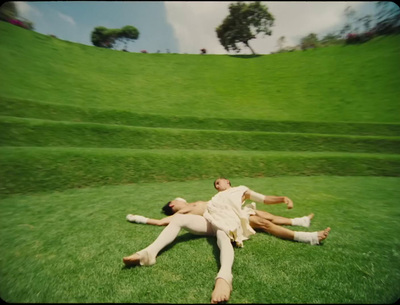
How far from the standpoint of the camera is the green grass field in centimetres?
273

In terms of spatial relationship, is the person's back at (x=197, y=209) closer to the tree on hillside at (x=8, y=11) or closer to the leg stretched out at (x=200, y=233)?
the leg stretched out at (x=200, y=233)

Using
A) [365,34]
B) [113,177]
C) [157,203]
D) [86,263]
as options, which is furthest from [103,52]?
[365,34]

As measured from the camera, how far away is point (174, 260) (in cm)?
312

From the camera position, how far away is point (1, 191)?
5930 millimetres

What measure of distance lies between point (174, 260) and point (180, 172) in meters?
5.70

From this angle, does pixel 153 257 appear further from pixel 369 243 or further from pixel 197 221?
pixel 369 243

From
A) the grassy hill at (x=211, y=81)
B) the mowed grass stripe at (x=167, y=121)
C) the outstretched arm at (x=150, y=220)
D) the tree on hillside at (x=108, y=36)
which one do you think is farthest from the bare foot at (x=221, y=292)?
the tree on hillside at (x=108, y=36)

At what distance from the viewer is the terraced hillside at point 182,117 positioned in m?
7.96

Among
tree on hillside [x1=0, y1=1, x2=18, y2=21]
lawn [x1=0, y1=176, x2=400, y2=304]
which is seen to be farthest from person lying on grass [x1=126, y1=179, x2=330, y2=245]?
tree on hillside [x1=0, y1=1, x2=18, y2=21]

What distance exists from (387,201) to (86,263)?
779 centimetres

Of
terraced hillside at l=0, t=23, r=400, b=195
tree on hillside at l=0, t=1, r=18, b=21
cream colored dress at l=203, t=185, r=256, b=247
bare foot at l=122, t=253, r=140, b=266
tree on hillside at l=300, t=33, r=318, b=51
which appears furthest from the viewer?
tree on hillside at l=300, t=33, r=318, b=51

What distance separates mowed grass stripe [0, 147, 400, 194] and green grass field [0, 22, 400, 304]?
0.04 meters

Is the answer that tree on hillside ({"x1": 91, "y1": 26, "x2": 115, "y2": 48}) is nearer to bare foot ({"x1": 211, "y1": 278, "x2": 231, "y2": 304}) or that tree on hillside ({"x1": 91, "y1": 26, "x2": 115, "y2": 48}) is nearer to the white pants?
the white pants

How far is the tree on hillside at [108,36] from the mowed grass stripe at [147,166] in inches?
2050
